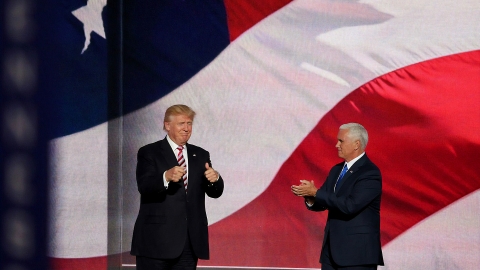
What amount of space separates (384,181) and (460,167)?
53 centimetres

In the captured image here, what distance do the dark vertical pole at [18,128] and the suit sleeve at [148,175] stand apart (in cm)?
82

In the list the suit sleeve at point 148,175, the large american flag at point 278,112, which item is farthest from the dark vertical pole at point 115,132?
the suit sleeve at point 148,175

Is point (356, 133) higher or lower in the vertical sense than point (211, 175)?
higher

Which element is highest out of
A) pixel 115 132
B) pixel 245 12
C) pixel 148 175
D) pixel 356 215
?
pixel 245 12

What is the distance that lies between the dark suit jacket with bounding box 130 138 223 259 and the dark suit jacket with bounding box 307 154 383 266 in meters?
0.62

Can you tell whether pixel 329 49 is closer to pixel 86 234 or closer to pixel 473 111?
pixel 473 111

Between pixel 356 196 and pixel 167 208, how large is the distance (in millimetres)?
959

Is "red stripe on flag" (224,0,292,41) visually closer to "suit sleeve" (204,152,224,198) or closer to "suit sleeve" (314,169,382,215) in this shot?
"suit sleeve" (204,152,224,198)

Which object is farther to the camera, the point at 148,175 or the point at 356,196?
the point at 148,175

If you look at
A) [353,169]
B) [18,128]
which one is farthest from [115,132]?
[353,169]

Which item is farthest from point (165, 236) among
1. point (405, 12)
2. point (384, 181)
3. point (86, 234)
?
point (405, 12)

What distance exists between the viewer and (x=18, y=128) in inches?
173

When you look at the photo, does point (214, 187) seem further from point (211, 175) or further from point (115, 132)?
point (115, 132)

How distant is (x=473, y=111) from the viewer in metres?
5.44
